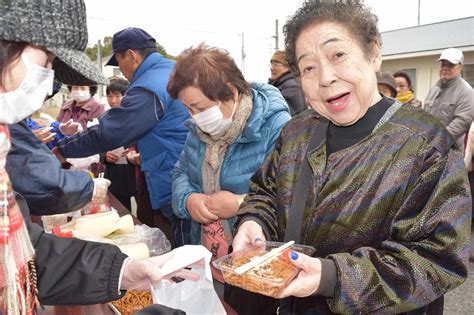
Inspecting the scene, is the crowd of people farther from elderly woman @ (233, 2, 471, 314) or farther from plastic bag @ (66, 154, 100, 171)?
plastic bag @ (66, 154, 100, 171)

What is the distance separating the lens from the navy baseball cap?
311 cm

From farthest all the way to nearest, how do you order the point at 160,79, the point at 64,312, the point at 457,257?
the point at 160,79 → the point at 64,312 → the point at 457,257

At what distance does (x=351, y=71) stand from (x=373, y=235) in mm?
484

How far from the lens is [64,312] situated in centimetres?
162

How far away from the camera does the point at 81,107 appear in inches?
202

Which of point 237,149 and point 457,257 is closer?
point 457,257

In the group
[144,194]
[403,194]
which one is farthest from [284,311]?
[144,194]

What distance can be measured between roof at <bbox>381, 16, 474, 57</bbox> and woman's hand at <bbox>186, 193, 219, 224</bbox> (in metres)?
12.5

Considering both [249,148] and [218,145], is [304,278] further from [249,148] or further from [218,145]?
[218,145]

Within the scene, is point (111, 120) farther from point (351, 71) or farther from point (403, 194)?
point (403, 194)

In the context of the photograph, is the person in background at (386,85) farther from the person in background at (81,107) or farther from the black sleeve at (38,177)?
the person in background at (81,107)

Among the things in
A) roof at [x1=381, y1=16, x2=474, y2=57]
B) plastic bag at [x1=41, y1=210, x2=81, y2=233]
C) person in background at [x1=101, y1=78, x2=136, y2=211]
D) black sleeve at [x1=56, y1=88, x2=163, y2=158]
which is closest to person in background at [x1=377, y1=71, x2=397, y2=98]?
black sleeve at [x1=56, y1=88, x2=163, y2=158]

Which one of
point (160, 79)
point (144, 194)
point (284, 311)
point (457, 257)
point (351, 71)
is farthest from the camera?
point (144, 194)

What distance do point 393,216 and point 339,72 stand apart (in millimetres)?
448
